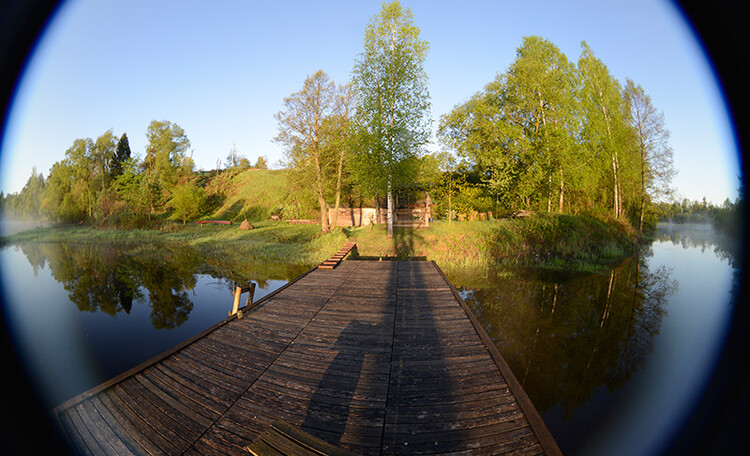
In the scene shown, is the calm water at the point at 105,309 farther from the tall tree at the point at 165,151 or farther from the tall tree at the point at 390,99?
the tall tree at the point at 165,151

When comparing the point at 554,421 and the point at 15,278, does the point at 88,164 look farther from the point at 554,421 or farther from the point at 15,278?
the point at 554,421

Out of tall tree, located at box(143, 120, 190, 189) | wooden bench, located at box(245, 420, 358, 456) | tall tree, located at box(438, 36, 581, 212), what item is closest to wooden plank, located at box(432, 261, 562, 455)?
wooden bench, located at box(245, 420, 358, 456)

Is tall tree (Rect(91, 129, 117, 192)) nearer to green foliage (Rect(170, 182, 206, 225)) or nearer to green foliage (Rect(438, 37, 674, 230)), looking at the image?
green foliage (Rect(170, 182, 206, 225))

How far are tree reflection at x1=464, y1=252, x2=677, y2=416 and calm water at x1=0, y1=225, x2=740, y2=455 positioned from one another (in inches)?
1.6

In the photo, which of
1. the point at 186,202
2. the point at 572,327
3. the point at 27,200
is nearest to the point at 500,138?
the point at 572,327

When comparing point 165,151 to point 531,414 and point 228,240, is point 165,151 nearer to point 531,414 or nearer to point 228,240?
point 228,240

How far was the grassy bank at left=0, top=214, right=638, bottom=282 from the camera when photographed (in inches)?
705

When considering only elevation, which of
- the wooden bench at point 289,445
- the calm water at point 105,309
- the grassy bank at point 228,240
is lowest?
the calm water at point 105,309

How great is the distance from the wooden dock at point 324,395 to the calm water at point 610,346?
2.86 m

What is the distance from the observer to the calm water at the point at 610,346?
17.6ft

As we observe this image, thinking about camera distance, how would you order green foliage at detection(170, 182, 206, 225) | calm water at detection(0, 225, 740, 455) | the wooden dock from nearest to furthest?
the wooden dock
calm water at detection(0, 225, 740, 455)
green foliage at detection(170, 182, 206, 225)

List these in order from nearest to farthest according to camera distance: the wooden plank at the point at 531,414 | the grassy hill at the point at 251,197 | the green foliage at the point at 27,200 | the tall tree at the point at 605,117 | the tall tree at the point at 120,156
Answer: the wooden plank at the point at 531,414
the tall tree at the point at 605,117
the green foliage at the point at 27,200
the grassy hill at the point at 251,197
the tall tree at the point at 120,156

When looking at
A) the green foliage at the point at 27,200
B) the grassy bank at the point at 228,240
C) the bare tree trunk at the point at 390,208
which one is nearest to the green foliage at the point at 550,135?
the bare tree trunk at the point at 390,208

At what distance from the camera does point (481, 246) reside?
18938mm
